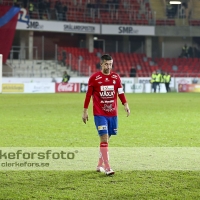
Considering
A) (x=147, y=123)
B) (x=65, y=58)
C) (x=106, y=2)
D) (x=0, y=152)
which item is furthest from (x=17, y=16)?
(x=0, y=152)

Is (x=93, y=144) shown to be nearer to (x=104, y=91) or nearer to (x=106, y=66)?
(x=104, y=91)

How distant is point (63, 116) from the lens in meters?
19.8

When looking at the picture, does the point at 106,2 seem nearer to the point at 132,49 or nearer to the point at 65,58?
the point at 132,49

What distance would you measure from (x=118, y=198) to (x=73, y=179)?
1.41 metres

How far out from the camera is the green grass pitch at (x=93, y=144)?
7.13m

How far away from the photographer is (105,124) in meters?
8.77

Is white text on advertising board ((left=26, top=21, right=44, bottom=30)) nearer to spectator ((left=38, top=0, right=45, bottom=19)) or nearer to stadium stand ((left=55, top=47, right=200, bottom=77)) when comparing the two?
spectator ((left=38, top=0, right=45, bottom=19))

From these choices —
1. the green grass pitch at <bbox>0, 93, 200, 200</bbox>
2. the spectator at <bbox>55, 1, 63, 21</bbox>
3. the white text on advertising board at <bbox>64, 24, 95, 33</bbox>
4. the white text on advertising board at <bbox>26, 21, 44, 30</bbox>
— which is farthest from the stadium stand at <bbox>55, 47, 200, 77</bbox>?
the green grass pitch at <bbox>0, 93, 200, 200</bbox>

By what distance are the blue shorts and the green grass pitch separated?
695 millimetres

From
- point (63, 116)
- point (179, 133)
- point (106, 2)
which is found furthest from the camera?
point (106, 2)

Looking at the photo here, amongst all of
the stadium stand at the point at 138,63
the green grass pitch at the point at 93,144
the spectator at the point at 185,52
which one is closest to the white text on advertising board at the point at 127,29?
the stadium stand at the point at 138,63

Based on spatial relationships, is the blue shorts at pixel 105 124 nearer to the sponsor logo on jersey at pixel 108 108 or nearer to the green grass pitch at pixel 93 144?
the sponsor logo on jersey at pixel 108 108

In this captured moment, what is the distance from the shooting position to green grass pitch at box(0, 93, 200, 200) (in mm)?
7133

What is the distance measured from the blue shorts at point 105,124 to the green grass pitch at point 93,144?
2.28 feet
